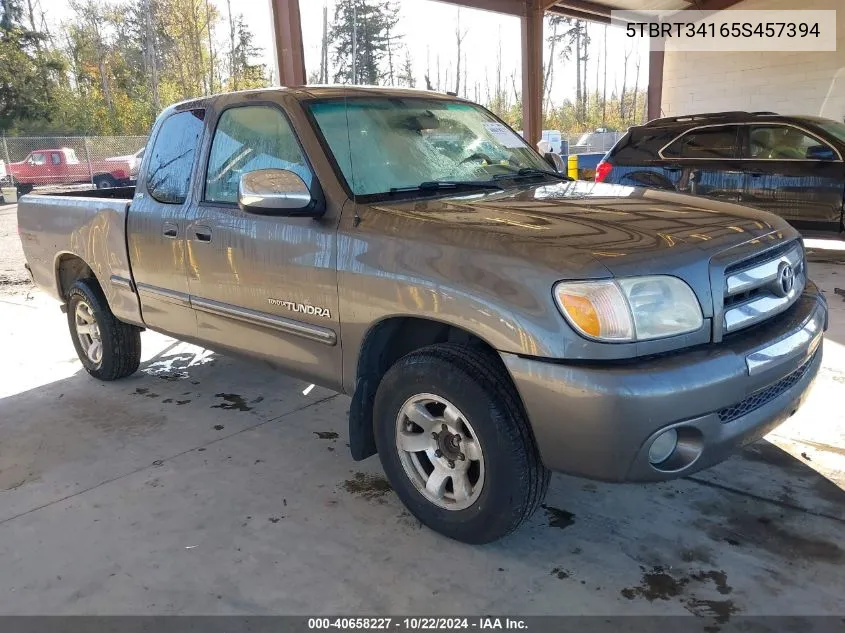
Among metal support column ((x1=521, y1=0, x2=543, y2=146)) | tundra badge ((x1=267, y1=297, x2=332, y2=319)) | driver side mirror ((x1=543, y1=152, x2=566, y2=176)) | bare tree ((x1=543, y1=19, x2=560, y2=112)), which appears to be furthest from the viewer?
bare tree ((x1=543, y1=19, x2=560, y2=112))

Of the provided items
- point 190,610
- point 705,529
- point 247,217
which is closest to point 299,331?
point 247,217

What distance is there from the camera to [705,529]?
8.96 ft

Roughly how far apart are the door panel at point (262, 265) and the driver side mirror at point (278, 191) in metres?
0.13

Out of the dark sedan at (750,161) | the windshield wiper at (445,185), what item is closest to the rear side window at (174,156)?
the windshield wiper at (445,185)

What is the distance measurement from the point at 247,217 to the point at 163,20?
1289 inches

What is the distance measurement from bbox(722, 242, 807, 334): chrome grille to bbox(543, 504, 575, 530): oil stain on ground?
3.46ft

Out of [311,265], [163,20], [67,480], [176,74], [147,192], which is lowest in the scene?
[67,480]

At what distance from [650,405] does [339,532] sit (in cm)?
143

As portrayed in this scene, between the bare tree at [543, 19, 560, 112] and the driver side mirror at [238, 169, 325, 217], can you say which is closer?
the driver side mirror at [238, 169, 325, 217]

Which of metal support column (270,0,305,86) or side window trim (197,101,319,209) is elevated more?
metal support column (270,0,305,86)

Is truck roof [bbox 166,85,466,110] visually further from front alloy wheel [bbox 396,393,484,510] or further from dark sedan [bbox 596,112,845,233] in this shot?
dark sedan [bbox 596,112,845,233]

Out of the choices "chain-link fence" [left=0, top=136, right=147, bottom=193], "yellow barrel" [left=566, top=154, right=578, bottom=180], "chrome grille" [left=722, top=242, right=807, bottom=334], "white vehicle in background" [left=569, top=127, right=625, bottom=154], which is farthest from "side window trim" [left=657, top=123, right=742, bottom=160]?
"white vehicle in background" [left=569, top=127, right=625, bottom=154]

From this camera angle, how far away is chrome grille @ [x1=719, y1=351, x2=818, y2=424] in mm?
2277

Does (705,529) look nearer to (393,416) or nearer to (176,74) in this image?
(393,416)
